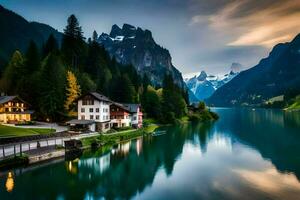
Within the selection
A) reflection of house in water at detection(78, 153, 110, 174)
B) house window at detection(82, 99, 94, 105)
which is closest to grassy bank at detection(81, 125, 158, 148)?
reflection of house in water at detection(78, 153, 110, 174)

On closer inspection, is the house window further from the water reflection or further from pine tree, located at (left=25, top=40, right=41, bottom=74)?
the water reflection

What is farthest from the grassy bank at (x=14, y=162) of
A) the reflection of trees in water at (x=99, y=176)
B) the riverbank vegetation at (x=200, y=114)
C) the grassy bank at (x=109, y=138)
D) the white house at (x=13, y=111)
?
the riverbank vegetation at (x=200, y=114)

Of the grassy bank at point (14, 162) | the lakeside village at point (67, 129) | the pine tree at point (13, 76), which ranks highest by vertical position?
the pine tree at point (13, 76)

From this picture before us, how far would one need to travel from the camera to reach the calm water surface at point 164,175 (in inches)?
1310

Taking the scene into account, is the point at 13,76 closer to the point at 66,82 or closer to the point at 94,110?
the point at 66,82

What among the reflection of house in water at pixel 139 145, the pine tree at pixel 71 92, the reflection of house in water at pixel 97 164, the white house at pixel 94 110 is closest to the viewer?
the reflection of house in water at pixel 97 164

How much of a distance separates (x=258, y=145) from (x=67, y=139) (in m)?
44.8

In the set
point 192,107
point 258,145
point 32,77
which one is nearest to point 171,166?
point 258,145

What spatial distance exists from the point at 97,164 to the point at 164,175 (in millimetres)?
12516

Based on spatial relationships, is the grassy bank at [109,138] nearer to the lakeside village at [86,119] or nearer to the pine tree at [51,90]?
the lakeside village at [86,119]

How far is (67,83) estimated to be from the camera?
8762cm

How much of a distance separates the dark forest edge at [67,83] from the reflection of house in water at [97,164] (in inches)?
1388

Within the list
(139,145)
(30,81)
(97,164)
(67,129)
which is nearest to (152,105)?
(30,81)

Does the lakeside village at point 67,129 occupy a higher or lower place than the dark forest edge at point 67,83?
lower
